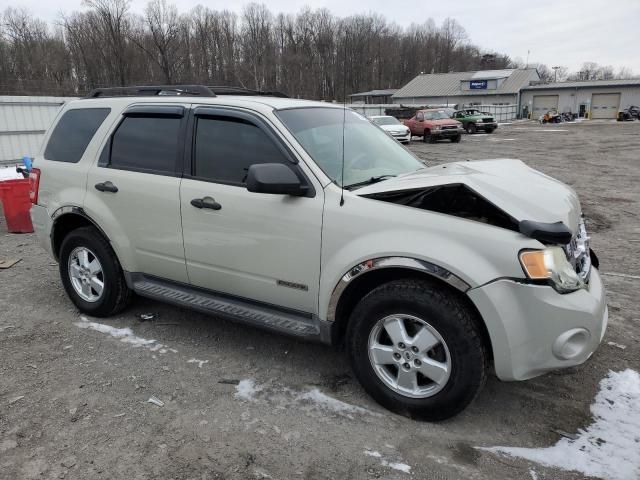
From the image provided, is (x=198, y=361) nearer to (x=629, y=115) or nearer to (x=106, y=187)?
(x=106, y=187)

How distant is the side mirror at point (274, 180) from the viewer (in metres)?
2.97

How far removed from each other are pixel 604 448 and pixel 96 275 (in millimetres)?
4030

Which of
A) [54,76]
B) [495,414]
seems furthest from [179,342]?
[54,76]

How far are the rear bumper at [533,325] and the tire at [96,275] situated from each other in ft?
10.0

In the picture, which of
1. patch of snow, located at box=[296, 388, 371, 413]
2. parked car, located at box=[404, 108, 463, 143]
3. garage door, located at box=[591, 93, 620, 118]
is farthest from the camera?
garage door, located at box=[591, 93, 620, 118]

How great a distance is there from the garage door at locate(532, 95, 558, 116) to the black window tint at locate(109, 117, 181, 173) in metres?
66.1

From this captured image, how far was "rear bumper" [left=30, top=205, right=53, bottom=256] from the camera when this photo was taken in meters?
4.60

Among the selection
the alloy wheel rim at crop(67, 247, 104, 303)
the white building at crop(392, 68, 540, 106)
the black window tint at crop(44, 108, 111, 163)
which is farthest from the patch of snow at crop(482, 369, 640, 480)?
the white building at crop(392, 68, 540, 106)

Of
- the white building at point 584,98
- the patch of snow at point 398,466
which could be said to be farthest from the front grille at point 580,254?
the white building at point 584,98

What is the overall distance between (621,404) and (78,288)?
14.5 feet

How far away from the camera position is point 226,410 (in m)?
3.13

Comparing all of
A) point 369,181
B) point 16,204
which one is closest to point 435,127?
point 16,204

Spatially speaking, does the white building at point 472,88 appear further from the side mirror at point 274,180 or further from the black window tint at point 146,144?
the side mirror at point 274,180

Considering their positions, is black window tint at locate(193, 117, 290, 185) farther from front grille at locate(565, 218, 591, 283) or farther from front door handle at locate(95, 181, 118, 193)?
front grille at locate(565, 218, 591, 283)
